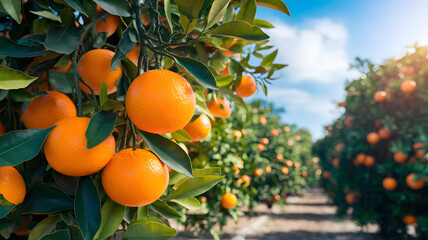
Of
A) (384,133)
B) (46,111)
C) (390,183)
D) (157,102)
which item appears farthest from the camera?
(384,133)

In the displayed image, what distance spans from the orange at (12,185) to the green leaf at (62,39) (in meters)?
0.23

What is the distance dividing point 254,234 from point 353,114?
2.52 m

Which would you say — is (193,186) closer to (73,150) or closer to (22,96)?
(73,150)

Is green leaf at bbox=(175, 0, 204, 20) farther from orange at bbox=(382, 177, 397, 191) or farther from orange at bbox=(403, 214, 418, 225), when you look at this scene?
orange at bbox=(403, 214, 418, 225)

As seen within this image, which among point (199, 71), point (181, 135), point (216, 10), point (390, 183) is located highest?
point (216, 10)

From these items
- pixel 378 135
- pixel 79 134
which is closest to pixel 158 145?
pixel 79 134

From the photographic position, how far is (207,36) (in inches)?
22.4

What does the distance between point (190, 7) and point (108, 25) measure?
318mm

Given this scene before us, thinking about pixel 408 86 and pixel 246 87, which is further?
pixel 408 86

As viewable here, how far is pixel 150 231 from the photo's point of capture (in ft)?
1.78

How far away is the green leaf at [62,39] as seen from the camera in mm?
569

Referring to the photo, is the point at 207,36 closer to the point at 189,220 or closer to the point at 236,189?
the point at 189,220

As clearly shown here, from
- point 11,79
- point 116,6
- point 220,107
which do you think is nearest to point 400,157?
point 220,107

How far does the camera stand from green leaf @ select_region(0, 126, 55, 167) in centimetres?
47
